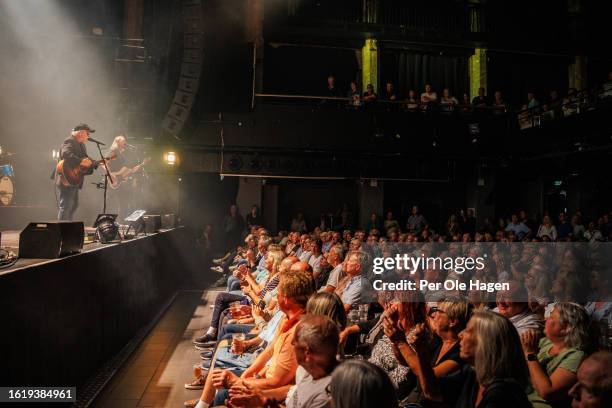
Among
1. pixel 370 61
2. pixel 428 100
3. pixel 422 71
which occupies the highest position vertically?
pixel 370 61

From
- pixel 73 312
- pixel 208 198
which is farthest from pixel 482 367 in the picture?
pixel 208 198

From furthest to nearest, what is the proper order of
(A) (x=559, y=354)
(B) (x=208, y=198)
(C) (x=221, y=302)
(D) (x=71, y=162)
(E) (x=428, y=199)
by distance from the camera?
(E) (x=428, y=199), (B) (x=208, y=198), (D) (x=71, y=162), (C) (x=221, y=302), (A) (x=559, y=354)

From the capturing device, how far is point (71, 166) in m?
5.41

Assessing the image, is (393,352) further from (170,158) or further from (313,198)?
(313,198)

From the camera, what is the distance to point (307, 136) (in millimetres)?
11141

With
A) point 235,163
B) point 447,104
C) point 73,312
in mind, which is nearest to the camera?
point 73,312

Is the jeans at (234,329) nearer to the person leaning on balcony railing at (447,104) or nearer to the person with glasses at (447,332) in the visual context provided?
the person with glasses at (447,332)

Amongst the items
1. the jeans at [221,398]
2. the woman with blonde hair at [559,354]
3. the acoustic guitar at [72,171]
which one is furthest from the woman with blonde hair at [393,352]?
the acoustic guitar at [72,171]

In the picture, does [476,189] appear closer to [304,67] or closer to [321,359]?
[304,67]

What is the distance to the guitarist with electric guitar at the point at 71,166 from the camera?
5379 millimetres

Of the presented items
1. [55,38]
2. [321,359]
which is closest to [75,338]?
[321,359]

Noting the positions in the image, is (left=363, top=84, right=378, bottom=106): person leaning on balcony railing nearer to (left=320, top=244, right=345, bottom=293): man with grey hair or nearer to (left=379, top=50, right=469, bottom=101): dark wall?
(left=379, top=50, right=469, bottom=101): dark wall

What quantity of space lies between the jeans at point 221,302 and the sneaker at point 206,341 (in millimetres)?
140

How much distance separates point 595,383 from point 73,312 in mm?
3398
